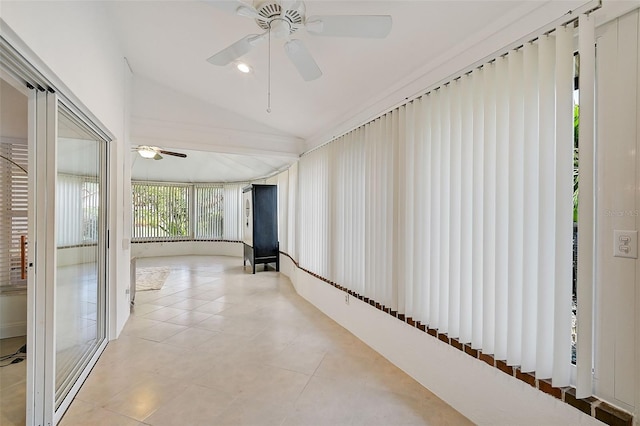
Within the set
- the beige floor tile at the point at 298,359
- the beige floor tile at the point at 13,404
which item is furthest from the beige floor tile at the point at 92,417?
the beige floor tile at the point at 298,359

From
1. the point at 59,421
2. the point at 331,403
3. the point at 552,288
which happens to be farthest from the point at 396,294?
the point at 59,421

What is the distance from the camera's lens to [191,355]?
287cm

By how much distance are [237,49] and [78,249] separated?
1985mm

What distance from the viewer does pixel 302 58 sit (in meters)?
2.01

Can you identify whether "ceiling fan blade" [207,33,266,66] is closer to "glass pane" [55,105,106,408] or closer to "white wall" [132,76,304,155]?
"glass pane" [55,105,106,408]

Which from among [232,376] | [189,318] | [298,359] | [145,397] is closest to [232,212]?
[189,318]

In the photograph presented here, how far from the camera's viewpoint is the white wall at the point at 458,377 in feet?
5.33

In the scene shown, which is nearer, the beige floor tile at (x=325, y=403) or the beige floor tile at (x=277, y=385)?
the beige floor tile at (x=325, y=403)

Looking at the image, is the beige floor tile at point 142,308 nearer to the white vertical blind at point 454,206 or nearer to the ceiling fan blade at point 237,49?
the ceiling fan blade at point 237,49

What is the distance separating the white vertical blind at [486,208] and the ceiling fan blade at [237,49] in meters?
1.36

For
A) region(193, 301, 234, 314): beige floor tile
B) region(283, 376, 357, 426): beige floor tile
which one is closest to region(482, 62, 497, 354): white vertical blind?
region(283, 376, 357, 426): beige floor tile

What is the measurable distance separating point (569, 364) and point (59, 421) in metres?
3.03

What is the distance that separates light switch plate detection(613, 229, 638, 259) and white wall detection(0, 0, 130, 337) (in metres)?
2.79

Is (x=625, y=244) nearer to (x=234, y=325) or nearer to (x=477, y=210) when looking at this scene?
(x=477, y=210)
